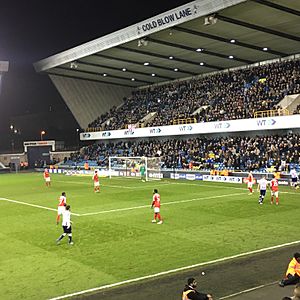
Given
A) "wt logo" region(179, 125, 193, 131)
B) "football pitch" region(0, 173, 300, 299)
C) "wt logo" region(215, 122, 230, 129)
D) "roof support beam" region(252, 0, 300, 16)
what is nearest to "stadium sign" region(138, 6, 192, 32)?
"roof support beam" region(252, 0, 300, 16)

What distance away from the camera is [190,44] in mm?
44750

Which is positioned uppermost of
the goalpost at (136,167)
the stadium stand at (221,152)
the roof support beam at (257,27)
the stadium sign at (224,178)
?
the roof support beam at (257,27)

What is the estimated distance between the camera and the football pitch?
12.2 metres

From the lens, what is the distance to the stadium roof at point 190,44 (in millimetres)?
35125

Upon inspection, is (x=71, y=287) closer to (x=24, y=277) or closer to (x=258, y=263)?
(x=24, y=277)

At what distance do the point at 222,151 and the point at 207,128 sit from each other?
414 cm

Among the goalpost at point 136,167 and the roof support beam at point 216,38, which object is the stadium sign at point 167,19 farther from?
the goalpost at point 136,167

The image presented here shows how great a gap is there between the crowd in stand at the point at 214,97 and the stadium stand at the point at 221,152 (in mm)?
2770

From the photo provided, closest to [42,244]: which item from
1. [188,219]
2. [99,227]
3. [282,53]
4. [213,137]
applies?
[99,227]

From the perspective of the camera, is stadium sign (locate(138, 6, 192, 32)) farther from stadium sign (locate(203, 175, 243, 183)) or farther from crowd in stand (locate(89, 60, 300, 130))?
stadium sign (locate(203, 175, 243, 183))

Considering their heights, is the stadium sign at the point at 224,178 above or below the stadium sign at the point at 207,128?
below

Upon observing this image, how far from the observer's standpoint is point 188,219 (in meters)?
20.5

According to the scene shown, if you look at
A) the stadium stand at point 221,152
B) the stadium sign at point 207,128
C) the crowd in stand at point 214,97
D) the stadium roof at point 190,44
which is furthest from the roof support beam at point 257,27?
the stadium stand at point 221,152

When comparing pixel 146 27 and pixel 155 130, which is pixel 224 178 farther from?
pixel 155 130
